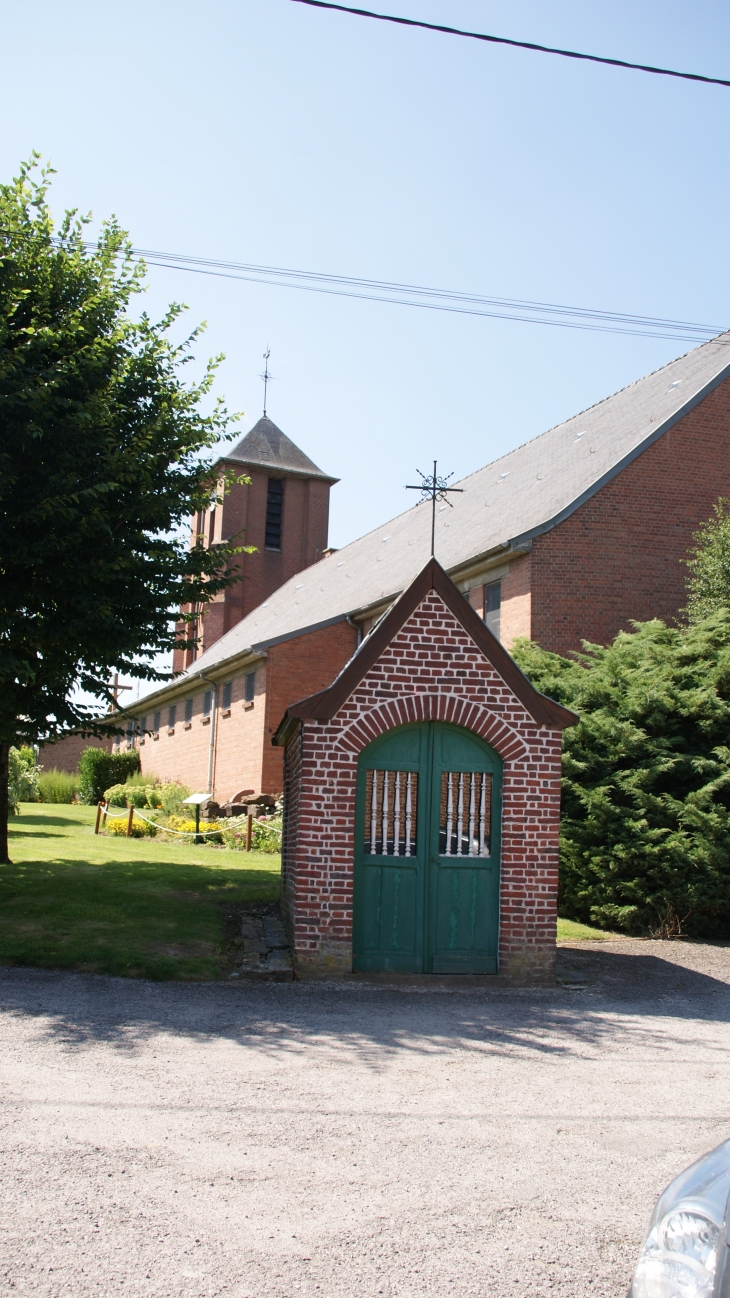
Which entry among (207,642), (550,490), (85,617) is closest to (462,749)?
(85,617)

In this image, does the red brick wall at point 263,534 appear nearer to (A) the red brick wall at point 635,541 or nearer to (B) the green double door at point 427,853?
(A) the red brick wall at point 635,541

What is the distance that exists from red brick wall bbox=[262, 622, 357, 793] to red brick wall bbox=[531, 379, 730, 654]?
7350 mm

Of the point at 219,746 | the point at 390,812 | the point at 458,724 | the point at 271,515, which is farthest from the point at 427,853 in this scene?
the point at 271,515

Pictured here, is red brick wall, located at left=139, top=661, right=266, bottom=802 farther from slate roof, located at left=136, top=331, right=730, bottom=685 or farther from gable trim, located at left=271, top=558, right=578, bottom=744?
gable trim, located at left=271, top=558, right=578, bottom=744

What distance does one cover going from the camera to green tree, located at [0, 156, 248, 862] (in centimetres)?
1145

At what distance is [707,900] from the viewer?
13.2 m

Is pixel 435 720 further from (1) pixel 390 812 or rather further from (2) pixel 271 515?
(2) pixel 271 515

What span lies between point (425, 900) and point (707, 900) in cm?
505

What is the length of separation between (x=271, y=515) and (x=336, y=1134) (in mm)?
42565

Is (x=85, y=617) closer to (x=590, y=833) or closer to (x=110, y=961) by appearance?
(x=110, y=961)

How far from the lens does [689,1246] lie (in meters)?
2.79

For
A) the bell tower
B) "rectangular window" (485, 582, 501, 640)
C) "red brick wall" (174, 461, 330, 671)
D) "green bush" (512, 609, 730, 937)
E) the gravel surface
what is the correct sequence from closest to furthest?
the gravel surface
"green bush" (512, 609, 730, 937)
"rectangular window" (485, 582, 501, 640)
"red brick wall" (174, 461, 330, 671)
the bell tower

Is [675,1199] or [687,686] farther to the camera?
[687,686]

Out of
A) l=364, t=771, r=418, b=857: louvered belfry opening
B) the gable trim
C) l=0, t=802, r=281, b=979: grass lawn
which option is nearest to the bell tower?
l=0, t=802, r=281, b=979: grass lawn
